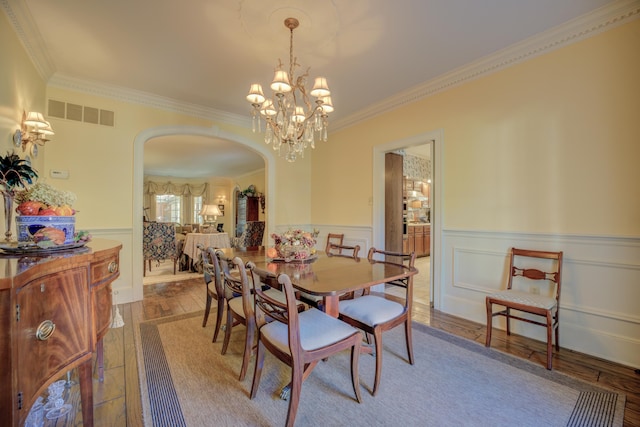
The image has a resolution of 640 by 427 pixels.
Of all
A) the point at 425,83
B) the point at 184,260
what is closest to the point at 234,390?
the point at 425,83

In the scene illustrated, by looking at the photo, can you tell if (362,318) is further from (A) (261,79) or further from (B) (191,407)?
(A) (261,79)

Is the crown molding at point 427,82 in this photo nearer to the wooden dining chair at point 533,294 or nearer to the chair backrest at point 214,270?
the wooden dining chair at point 533,294

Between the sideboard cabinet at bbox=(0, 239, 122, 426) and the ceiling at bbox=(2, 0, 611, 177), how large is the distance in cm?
197

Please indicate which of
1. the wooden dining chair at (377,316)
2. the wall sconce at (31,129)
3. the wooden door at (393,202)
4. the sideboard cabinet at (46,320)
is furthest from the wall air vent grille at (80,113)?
the wooden door at (393,202)

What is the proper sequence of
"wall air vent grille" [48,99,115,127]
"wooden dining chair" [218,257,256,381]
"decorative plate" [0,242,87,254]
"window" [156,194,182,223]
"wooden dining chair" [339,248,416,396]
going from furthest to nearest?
1. "window" [156,194,182,223]
2. "wall air vent grille" [48,99,115,127]
3. "wooden dining chair" [339,248,416,396]
4. "wooden dining chair" [218,257,256,381]
5. "decorative plate" [0,242,87,254]

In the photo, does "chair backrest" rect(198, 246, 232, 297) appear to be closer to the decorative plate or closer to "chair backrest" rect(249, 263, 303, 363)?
"chair backrest" rect(249, 263, 303, 363)

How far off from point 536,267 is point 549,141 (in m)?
1.15

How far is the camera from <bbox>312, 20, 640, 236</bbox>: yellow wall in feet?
6.93

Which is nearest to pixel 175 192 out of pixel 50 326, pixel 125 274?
pixel 125 274

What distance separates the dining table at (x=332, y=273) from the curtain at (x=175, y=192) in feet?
29.3

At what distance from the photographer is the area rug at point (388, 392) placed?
1523 mm

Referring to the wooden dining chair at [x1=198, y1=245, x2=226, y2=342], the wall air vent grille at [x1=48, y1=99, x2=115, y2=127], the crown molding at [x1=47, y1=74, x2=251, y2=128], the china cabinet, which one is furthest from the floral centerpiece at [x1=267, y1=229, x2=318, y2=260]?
the china cabinet

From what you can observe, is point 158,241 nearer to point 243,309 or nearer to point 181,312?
point 181,312

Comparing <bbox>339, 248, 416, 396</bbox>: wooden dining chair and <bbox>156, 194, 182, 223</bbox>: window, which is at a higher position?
<bbox>156, 194, 182, 223</bbox>: window
